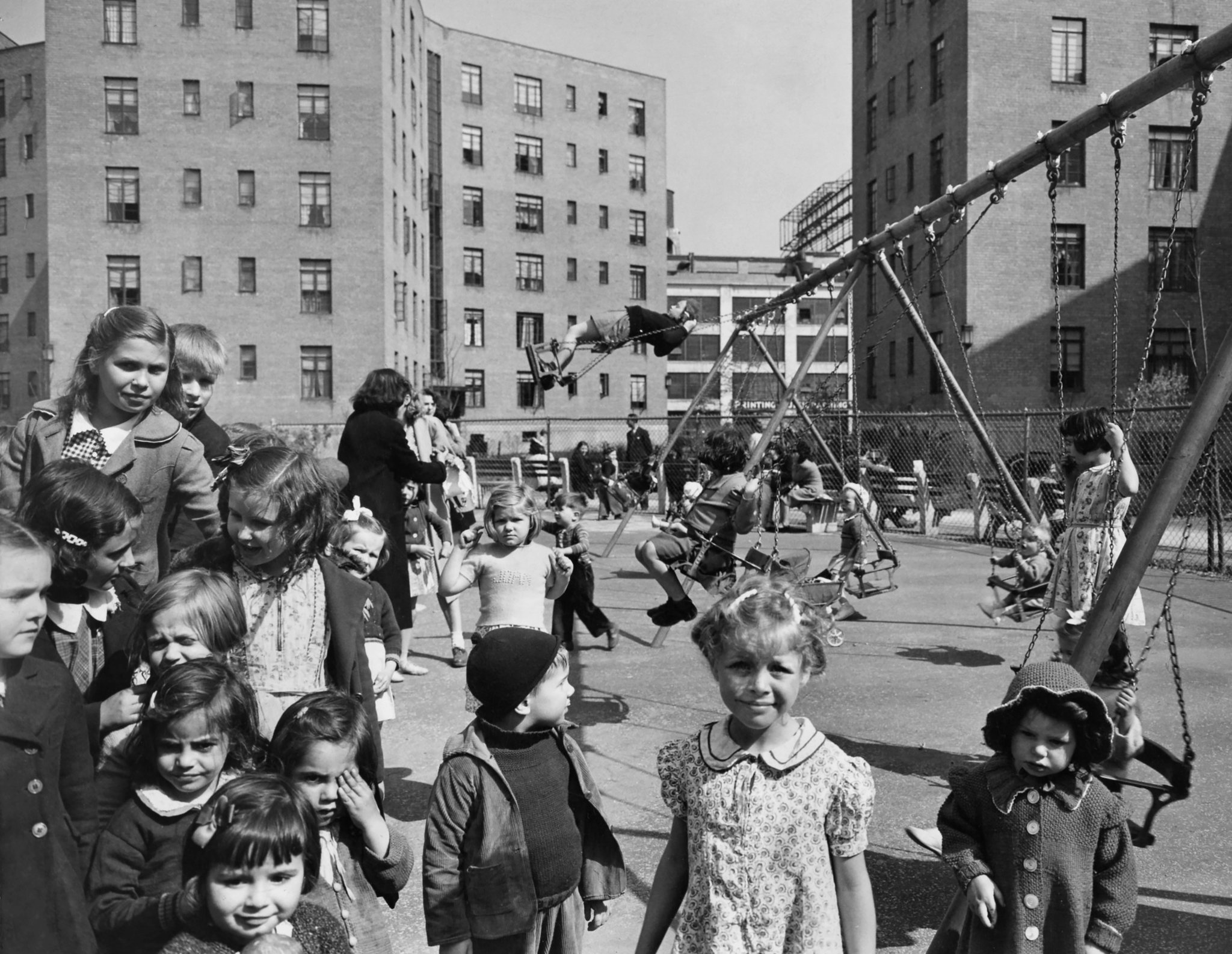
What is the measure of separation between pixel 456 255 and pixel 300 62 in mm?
14819

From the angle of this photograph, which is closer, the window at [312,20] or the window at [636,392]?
the window at [312,20]

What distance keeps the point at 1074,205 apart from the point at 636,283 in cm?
3051

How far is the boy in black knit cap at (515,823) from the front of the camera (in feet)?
8.80

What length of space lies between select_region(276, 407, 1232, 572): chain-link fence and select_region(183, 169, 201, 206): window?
21767 mm

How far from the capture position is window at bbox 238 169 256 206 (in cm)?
4031

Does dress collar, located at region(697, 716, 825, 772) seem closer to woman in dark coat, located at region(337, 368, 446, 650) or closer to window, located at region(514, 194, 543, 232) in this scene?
woman in dark coat, located at region(337, 368, 446, 650)

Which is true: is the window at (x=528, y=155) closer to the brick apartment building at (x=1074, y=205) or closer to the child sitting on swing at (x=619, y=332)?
the brick apartment building at (x=1074, y=205)

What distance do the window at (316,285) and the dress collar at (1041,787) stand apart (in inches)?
1578

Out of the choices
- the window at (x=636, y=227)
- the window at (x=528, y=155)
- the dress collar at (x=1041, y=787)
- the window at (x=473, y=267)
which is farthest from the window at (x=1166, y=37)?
the dress collar at (x=1041, y=787)

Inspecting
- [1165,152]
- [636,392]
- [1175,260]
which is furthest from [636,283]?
[1175,260]

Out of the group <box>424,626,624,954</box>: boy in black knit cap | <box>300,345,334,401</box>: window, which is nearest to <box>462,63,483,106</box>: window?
Result: <box>300,345,334,401</box>: window

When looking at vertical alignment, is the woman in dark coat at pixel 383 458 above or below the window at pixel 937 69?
below

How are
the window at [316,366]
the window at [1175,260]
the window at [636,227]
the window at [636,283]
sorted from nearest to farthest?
the window at [1175,260] < the window at [316,366] < the window at [636,227] < the window at [636,283]

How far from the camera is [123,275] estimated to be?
40062 millimetres
